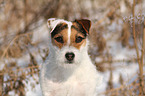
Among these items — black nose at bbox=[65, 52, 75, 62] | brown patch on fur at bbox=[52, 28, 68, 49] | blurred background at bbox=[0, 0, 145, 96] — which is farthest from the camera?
blurred background at bbox=[0, 0, 145, 96]

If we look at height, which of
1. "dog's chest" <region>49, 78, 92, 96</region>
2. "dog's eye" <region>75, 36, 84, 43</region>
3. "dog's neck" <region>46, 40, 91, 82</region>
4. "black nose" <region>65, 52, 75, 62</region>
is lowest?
"dog's chest" <region>49, 78, 92, 96</region>

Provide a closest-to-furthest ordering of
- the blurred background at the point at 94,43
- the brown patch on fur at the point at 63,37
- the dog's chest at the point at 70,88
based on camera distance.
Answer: the brown patch on fur at the point at 63,37
the dog's chest at the point at 70,88
the blurred background at the point at 94,43

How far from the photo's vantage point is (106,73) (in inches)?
259

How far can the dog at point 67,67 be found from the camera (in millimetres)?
2797

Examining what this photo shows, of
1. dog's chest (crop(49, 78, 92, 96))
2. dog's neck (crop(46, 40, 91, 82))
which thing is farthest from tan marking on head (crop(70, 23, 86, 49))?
dog's chest (crop(49, 78, 92, 96))

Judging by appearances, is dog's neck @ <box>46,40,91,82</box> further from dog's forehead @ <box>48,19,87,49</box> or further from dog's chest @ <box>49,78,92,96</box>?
dog's forehead @ <box>48,19,87,49</box>

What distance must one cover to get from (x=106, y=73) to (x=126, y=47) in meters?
1.49

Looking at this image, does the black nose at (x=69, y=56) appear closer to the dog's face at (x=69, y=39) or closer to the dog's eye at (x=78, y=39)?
the dog's face at (x=69, y=39)

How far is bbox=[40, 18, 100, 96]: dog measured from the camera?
110 inches

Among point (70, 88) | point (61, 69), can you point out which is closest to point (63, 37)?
point (61, 69)

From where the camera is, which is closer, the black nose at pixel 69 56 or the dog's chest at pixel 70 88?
the black nose at pixel 69 56

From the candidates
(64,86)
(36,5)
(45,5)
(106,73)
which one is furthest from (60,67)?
(36,5)

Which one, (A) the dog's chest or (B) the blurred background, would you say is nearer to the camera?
(A) the dog's chest

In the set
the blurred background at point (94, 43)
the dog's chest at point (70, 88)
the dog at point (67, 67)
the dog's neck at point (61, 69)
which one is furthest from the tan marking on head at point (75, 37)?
the blurred background at point (94, 43)
